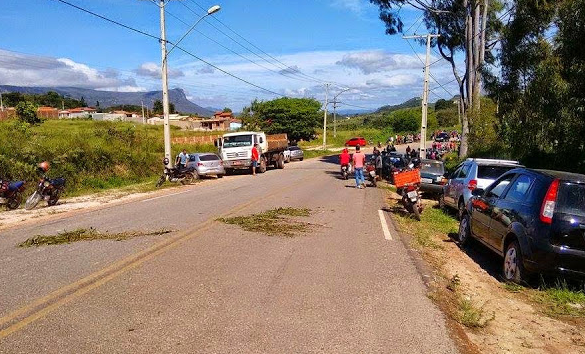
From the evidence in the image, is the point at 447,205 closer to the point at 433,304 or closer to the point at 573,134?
the point at 573,134

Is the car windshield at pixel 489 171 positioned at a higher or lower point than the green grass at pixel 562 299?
higher

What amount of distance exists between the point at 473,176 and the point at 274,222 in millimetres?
5281

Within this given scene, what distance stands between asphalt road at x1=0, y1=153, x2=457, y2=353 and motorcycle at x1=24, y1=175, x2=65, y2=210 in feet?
16.7

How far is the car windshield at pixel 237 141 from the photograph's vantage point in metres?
30.8

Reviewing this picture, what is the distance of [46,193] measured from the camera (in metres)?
15.5

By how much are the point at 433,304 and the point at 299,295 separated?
155cm

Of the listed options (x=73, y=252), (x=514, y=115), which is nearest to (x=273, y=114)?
(x=514, y=115)

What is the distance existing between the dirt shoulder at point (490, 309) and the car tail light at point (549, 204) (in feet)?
3.37

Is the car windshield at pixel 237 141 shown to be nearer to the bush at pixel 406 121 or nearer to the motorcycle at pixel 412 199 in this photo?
the motorcycle at pixel 412 199

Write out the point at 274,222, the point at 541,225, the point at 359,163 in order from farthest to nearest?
1. the point at 359,163
2. the point at 274,222
3. the point at 541,225

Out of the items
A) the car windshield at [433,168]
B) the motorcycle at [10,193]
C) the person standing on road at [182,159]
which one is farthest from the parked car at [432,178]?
the motorcycle at [10,193]

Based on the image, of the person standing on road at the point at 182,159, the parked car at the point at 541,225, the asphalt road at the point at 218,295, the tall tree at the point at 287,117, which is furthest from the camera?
the tall tree at the point at 287,117

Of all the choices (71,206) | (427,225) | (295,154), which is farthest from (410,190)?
(295,154)

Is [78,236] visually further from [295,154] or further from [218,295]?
[295,154]
